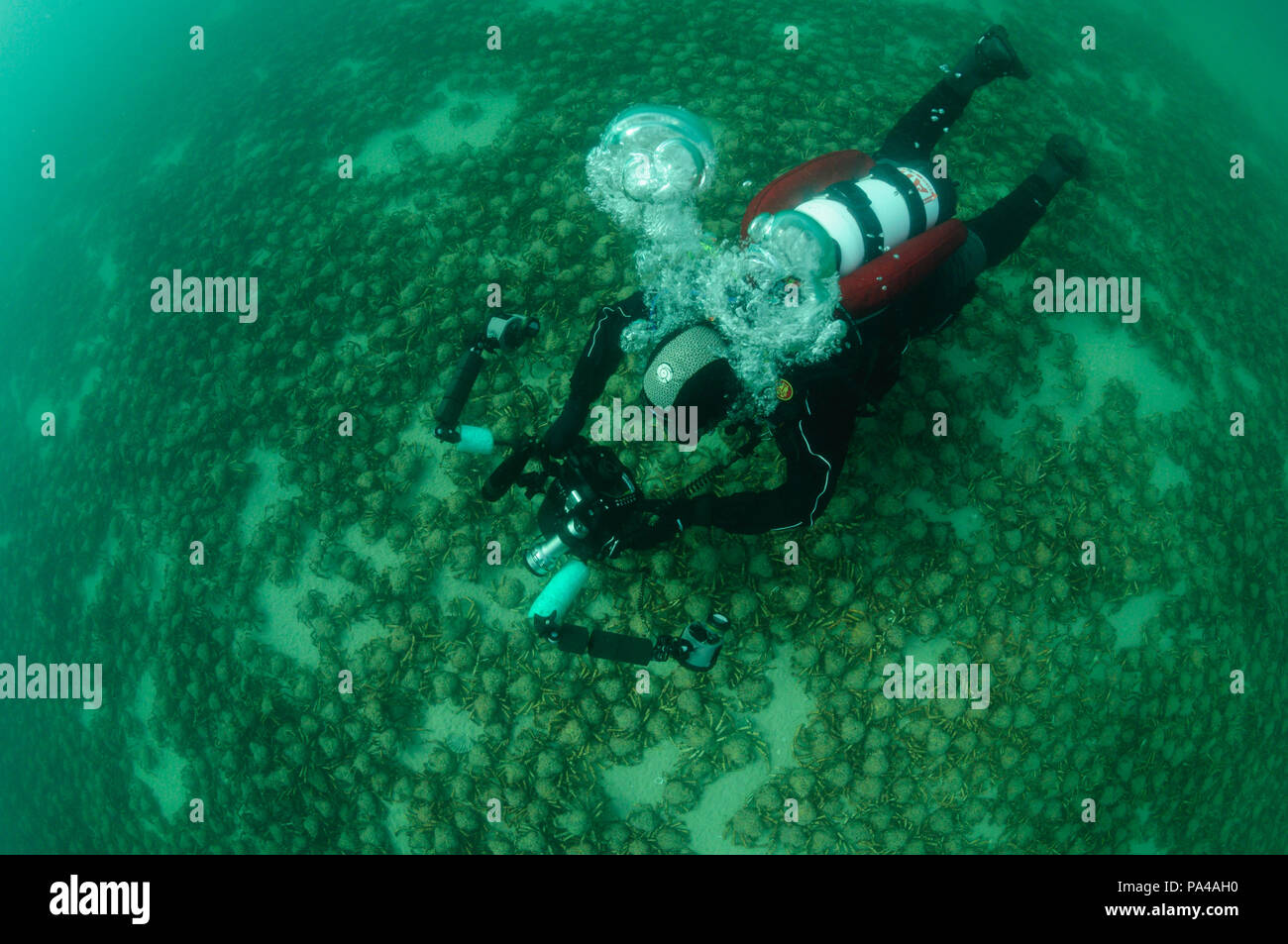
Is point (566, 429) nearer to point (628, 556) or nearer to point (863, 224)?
point (628, 556)

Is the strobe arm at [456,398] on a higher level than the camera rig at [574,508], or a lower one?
higher

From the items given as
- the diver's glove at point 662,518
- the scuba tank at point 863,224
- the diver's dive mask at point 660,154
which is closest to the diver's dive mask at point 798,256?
the scuba tank at point 863,224

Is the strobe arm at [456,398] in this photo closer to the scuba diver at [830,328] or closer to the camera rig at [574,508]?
the camera rig at [574,508]

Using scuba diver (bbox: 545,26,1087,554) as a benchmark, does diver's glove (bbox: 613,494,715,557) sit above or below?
below

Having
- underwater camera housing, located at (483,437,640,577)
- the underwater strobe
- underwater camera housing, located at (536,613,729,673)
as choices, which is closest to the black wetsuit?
underwater camera housing, located at (483,437,640,577)

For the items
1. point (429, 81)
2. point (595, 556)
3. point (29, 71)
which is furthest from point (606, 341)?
point (29, 71)

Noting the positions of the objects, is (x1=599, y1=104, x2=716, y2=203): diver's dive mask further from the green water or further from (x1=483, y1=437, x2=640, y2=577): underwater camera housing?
the green water
